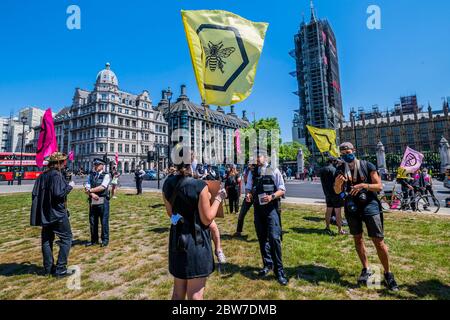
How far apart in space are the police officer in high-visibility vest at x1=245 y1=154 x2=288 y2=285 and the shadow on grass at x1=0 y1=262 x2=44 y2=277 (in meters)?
4.21

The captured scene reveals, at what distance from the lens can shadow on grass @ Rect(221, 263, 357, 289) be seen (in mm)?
3840

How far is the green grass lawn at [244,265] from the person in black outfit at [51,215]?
0.90ft

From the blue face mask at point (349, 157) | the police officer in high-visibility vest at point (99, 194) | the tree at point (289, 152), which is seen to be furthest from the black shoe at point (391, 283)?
the tree at point (289, 152)

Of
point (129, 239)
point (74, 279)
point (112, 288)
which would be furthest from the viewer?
point (129, 239)

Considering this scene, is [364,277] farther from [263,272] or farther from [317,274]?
[263,272]

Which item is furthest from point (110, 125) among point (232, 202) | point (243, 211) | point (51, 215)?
point (51, 215)

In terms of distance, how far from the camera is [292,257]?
4875 millimetres

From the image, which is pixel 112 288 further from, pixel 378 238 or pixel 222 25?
pixel 222 25

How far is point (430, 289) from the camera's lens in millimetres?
3469

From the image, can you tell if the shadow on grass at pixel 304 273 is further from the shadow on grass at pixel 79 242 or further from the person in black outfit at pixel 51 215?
the shadow on grass at pixel 79 242

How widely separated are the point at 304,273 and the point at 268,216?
47.7 inches

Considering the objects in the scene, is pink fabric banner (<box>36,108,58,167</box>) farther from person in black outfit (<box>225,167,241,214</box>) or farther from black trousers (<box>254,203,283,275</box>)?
black trousers (<box>254,203,283,275</box>)
